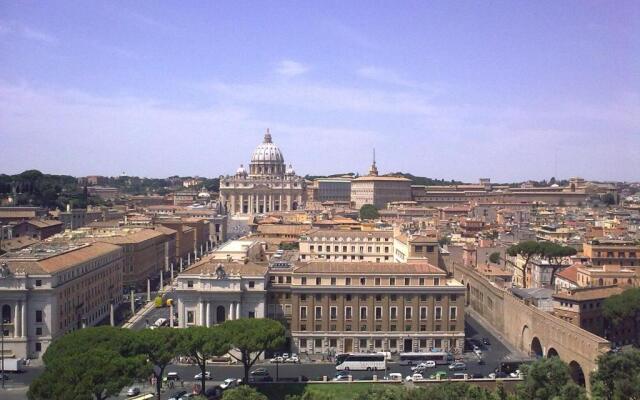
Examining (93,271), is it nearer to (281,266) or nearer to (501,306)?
(281,266)

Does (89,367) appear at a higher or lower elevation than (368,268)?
lower

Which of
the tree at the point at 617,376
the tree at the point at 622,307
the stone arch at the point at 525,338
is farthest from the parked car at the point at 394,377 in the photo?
the tree at the point at 622,307

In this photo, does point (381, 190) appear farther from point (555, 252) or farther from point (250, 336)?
point (250, 336)

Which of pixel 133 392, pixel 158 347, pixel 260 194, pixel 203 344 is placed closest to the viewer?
pixel 158 347

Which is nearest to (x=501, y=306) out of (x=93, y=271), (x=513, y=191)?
(x=93, y=271)

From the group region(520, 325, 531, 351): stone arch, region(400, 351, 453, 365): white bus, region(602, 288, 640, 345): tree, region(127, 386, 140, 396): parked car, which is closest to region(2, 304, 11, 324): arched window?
region(127, 386, 140, 396): parked car

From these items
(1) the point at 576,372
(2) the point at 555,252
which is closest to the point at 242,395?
(1) the point at 576,372

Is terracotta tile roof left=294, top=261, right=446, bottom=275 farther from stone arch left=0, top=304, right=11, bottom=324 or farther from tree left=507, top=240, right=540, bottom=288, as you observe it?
tree left=507, top=240, right=540, bottom=288

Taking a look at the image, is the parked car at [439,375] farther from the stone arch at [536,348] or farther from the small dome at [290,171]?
the small dome at [290,171]
